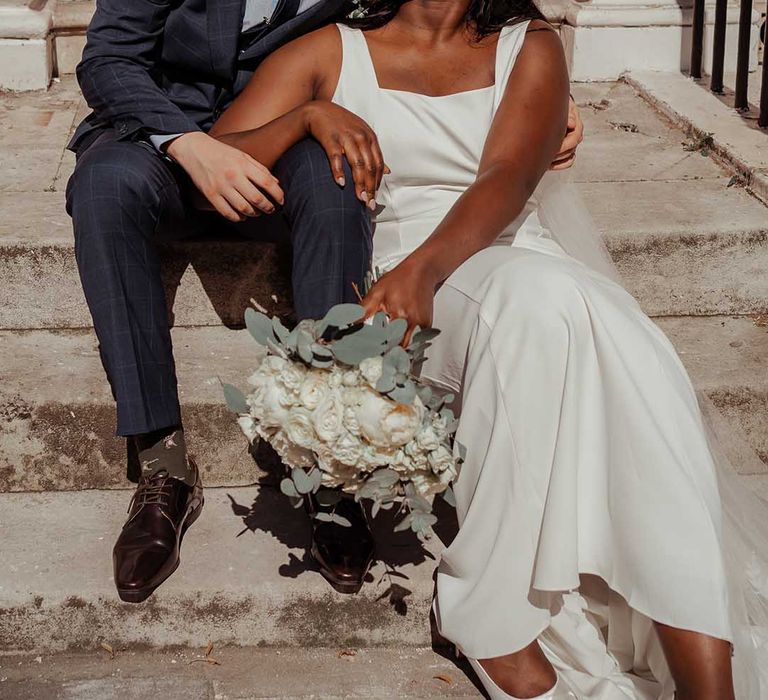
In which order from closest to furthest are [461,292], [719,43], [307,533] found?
[461,292] → [307,533] → [719,43]

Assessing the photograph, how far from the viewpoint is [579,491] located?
2.23m

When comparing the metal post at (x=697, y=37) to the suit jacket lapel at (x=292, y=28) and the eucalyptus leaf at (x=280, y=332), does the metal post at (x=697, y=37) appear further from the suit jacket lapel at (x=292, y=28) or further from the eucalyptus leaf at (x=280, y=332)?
the eucalyptus leaf at (x=280, y=332)

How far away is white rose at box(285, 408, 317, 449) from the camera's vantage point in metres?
1.96

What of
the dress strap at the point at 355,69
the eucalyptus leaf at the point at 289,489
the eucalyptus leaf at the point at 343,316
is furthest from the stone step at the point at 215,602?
the dress strap at the point at 355,69

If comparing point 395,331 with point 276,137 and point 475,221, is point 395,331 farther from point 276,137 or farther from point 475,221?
point 276,137

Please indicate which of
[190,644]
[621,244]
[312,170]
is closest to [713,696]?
[190,644]

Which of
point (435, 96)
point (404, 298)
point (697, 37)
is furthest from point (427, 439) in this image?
point (697, 37)

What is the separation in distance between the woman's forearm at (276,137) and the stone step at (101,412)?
69 cm

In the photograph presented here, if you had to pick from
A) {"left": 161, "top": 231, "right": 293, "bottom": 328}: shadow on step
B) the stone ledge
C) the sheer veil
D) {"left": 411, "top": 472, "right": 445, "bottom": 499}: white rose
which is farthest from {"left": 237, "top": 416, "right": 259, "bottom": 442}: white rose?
the stone ledge

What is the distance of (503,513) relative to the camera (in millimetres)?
2211

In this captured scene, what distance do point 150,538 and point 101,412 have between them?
1.69 ft

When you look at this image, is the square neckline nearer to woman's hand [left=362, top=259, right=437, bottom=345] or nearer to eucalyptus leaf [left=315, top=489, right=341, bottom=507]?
woman's hand [left=362, top=259, right=437, bottom=345]

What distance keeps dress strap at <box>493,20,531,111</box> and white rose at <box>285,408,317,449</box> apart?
3.92 ft

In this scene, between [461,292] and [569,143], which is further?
[569,143]
